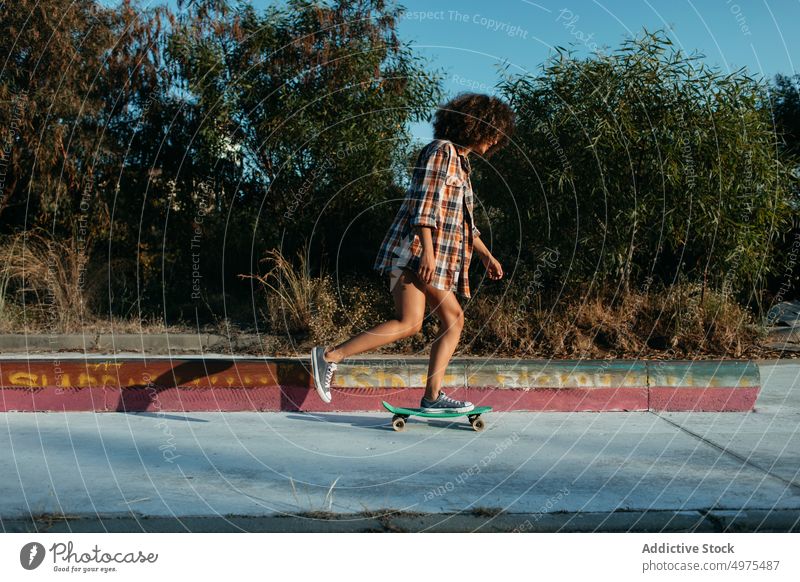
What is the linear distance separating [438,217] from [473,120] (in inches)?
28.8

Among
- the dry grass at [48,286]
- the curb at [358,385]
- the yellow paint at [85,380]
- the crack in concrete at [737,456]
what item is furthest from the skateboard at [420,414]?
the dry grass at [48,286]

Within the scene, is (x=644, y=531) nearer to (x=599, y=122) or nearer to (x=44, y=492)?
(x=44, y=492)

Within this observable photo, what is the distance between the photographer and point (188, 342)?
9141 mm

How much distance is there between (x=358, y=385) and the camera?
19.7 feet

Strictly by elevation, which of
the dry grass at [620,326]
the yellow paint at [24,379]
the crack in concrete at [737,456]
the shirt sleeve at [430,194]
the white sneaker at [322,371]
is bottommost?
the yellow paint at [24,379]

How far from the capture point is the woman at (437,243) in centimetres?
509

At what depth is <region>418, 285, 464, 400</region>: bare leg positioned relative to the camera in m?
5.30

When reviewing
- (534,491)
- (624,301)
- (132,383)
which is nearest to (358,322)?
(624,301)

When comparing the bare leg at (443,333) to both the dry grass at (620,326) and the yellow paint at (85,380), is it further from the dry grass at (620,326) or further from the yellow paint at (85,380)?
the dry grass at (620,326)

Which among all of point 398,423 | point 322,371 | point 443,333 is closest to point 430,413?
point 398,423

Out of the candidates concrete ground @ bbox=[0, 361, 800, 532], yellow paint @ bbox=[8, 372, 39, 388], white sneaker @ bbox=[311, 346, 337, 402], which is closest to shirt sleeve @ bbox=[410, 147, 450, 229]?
white sneaker @ bbox=[311, 346, 337, 402]

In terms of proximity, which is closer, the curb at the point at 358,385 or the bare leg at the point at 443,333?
the bare leg at the point at 443,333

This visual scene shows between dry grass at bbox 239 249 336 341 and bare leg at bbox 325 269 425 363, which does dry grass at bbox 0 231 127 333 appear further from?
bare leg at bbox 325 269 425 363

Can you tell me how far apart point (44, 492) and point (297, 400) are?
7.84 ft
